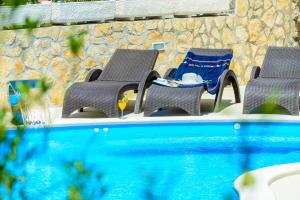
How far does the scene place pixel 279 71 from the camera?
36.7 ft

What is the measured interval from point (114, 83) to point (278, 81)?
2.36 meters

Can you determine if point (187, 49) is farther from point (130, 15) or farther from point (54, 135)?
point (54, 135)

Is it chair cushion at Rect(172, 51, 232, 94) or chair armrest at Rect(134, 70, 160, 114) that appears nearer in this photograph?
chair armrest at Rect(134, 70, 160, 114)

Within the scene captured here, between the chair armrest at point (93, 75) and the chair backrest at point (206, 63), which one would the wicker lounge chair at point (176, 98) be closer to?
the chair backrest at point (206, 63)

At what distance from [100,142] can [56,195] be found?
2977mm

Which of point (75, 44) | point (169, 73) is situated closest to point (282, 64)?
point (169, 73)

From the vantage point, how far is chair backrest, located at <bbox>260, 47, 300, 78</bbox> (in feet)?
36.5

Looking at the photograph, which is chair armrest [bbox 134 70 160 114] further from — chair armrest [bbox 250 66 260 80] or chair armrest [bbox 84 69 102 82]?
chair armrest [bbox 250 66 260 80]

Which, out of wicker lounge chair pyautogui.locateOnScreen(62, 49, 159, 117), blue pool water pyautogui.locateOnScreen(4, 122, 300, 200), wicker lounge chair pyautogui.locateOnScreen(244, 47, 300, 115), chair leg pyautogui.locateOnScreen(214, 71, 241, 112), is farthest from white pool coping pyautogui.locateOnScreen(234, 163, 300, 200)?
wicker lounge chair pyautogui.locateOnScreen(62, 49, 159, 117)

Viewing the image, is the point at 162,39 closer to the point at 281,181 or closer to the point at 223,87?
the point at 223,87

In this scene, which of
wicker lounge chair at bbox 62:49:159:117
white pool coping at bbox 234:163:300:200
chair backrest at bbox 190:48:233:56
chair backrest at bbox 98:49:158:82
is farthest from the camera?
chair backrest at bbox 190:48:233:56

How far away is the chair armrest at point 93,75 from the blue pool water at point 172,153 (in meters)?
1.06

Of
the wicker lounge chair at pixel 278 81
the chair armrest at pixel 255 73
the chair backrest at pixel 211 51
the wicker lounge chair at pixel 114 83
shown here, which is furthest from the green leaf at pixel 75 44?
the chair backrest at pixel 211 51

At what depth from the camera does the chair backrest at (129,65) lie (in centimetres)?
1124
